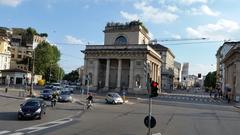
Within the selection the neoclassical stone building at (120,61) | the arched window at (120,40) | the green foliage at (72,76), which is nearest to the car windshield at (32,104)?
the neoclassical stone building at (120,61)

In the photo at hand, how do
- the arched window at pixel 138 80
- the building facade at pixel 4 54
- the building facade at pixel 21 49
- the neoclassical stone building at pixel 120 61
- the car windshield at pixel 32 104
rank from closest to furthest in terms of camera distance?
1. the car windshield at pixel 32 104
2. the neoclassical stone building at pixel 120 61
3. the arched window at pixel 138 80
4. the building facade at pixel 4 54
5. the building facade at pixel 21 49

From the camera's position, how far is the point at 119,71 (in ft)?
305

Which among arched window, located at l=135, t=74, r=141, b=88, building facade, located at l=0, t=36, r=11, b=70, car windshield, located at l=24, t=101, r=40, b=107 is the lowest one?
car windshield, located at l=24, t=101, r=40, b=107

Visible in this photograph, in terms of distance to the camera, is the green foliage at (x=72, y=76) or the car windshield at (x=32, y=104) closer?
the car windshield at (x=32, y=104)

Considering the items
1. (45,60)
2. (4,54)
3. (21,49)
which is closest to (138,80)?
(45,60)

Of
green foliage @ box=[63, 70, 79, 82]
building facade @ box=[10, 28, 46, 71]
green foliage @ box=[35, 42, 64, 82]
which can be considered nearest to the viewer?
green foliage @ box=[35, 42, 64, 82]

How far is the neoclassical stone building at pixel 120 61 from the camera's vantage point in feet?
295

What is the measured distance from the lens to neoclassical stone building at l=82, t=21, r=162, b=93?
3546 inches

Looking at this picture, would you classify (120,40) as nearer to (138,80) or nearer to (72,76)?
(138,80)

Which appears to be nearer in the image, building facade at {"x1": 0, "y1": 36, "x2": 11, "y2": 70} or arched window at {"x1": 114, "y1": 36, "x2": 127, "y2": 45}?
arched window at {"x1": 114, "y1": 36, "x2": 127, "y2": 45}

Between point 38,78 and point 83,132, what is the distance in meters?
111

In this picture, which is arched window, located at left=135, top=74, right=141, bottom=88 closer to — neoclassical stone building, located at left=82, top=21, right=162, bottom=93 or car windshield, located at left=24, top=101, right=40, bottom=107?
neoclassical stone building, located at left=82, top=21, right=162, bottom=93

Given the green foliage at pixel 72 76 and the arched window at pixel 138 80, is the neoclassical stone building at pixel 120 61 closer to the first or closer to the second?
the arched window at pixel 138 80

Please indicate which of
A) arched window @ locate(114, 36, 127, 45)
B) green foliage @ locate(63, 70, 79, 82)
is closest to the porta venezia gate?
arched window @ locate(114, 36, 127, 45)
